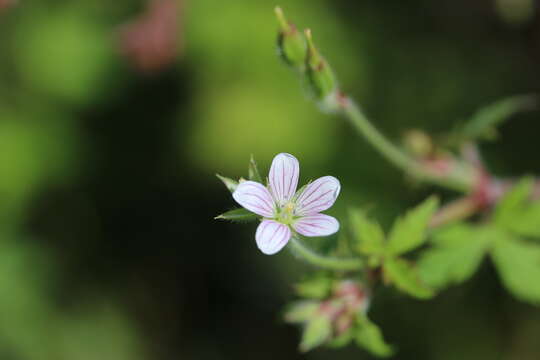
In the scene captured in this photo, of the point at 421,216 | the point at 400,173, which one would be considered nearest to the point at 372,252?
the point at 421,216

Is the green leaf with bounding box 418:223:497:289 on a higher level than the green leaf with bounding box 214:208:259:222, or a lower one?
higher

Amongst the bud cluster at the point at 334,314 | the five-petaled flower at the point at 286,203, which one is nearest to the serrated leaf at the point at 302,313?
the bud cluster at the point at 334,314

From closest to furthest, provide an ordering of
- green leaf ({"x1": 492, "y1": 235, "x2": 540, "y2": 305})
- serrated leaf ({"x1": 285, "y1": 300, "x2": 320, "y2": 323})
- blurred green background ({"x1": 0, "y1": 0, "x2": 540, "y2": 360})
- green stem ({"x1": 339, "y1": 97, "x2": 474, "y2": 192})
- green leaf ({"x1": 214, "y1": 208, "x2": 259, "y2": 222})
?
green leaf ({"x1": 214, "y1": 208, "x2": 259, "y2": 222}) → serrated leaf ({"x1": 285, "y1": 300, "x2": 320, "y2": 323}) → green stem ({"x1": 339, "y1": 97, "x2": 474, "y2": 192}) → green leaf ({"x1": 492, "y1": 235, "x2": 540, "y2": 305}) → blurred green background ({"x1": 0, "y1": 0, "x2": 540, "y2": 360})

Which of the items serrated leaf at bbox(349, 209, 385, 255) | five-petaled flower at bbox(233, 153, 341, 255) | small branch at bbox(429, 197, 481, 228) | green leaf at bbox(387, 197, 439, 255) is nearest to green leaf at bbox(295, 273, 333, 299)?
serrated leaf at bbox(349, 209, 385, 255)

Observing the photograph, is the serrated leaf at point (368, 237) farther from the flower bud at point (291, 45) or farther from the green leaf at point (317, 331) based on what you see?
the flower bud at point (291, 45)

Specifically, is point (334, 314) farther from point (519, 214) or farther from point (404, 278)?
point (519, 214)

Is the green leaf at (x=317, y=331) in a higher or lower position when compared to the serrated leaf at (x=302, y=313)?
lower

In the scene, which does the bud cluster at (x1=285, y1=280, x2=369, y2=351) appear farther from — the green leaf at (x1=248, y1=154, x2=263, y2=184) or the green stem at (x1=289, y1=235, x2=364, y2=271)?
the green leaf at (x1=248, y1=154, x2=263, y2=184)
